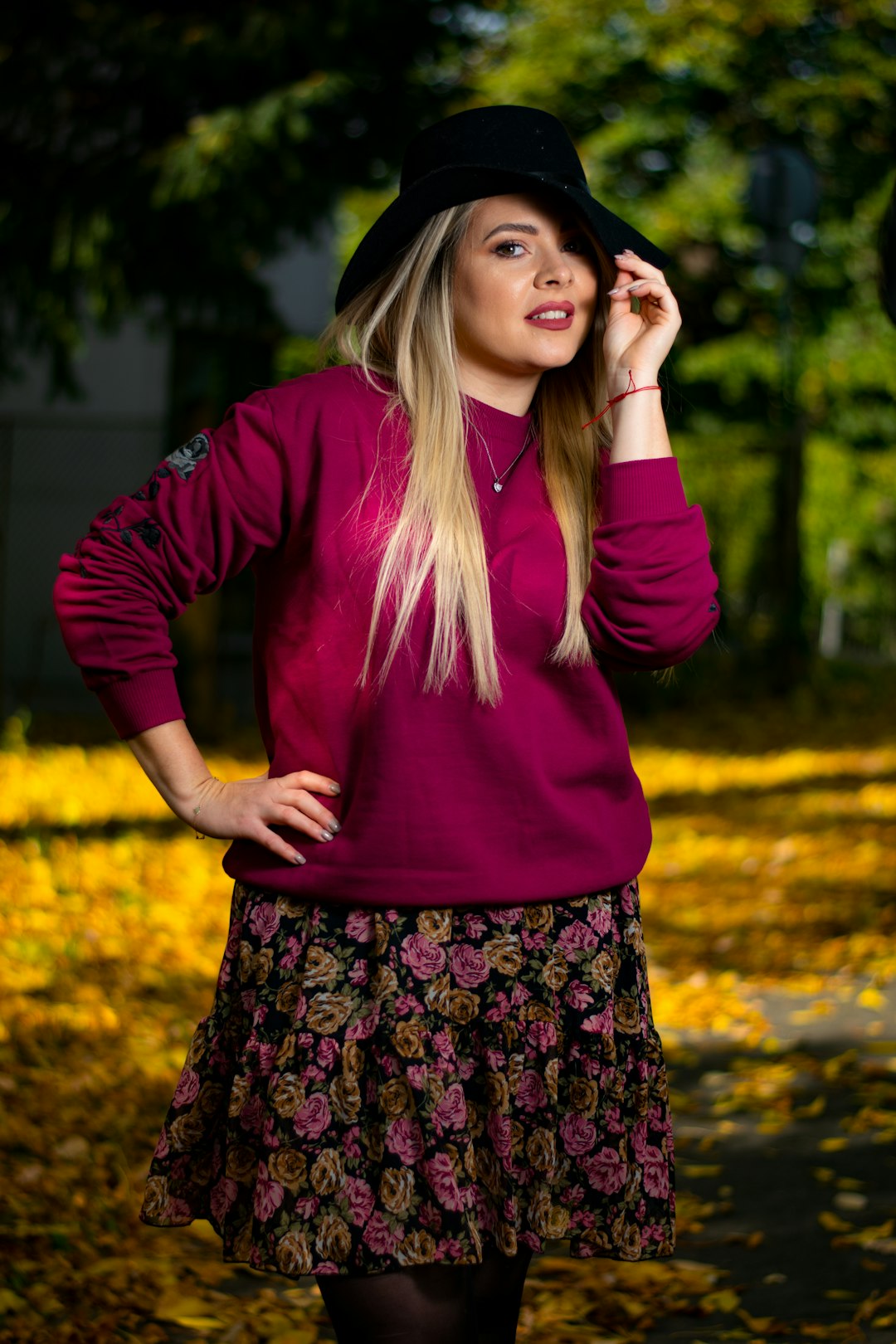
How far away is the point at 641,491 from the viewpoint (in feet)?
6.78

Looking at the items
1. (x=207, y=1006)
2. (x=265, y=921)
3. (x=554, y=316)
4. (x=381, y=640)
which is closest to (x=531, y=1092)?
(x=265, y=921)

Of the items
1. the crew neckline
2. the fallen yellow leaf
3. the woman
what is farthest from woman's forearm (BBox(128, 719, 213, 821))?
the fallen yellow leaf

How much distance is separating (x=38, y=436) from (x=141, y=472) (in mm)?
980

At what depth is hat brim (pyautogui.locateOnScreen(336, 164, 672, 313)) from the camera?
2115 mm

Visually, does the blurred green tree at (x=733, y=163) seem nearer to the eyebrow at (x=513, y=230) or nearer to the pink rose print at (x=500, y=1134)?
the eyebrow at (x=513, y=230)

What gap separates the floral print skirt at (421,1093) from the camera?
1.96 meters

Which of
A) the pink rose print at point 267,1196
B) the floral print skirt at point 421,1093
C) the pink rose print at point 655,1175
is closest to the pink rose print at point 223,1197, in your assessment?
the floral print skirt at point 421,1093

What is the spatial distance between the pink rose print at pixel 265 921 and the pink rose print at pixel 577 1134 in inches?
18.7

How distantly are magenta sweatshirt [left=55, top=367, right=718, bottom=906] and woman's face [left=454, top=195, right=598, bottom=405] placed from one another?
0.59 feet

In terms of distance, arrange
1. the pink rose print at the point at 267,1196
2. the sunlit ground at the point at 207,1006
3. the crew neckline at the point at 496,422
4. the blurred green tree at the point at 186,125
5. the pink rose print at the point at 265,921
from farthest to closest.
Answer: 1. the blurred green tree at the point at 186,125
2. the sunlit ground at the point at 207,1006
3. the crew neckline at the point at 496,422
4. the pink rose print at the point at 265,921
5. the pink rose print at the point at 267,1196

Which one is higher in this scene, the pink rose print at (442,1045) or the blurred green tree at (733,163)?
the blurred green tree at (733,163)

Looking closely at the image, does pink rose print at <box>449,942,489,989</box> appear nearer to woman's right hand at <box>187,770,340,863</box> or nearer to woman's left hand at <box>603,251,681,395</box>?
woman's right hand at <box>187,770,340,863</box>

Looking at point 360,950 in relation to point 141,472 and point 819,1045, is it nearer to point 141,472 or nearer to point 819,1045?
point 819,1045

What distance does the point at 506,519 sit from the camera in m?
2.12
